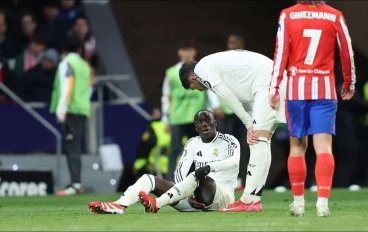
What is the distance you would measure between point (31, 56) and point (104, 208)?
36.4ft

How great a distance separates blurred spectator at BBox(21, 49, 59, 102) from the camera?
72.2 feet

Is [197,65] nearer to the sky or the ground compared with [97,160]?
nearer to the sky

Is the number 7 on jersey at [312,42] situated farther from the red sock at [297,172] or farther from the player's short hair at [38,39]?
the player's short hair at [38,39]

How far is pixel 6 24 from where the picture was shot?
23.4m

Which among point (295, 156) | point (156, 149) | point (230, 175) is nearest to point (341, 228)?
point (295, 156)

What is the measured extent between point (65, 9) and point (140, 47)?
174 centimetres

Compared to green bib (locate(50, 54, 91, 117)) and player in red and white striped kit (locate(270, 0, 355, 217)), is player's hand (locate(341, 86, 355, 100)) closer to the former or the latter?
player in red and white striped kit (locate(270, 0, 355, 217))

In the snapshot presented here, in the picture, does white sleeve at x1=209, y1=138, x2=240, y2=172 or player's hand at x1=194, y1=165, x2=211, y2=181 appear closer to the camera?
player's hand at x1=194, y1=165, x2=211, y2=181

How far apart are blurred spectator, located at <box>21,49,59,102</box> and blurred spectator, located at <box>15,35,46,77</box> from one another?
0.81 ft

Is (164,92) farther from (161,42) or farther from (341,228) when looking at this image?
(341,228)

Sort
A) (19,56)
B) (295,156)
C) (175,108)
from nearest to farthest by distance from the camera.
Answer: (295,156) → (175,108) → (19,56)

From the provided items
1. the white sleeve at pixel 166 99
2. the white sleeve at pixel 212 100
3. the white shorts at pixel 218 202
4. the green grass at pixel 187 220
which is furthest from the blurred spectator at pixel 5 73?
the white shorts at pixel 218 202

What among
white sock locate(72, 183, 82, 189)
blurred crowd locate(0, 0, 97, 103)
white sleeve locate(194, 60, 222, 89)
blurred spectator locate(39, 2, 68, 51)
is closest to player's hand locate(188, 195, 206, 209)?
white sleeve locate(194, 60, 222, 89)

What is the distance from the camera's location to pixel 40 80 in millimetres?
22125
